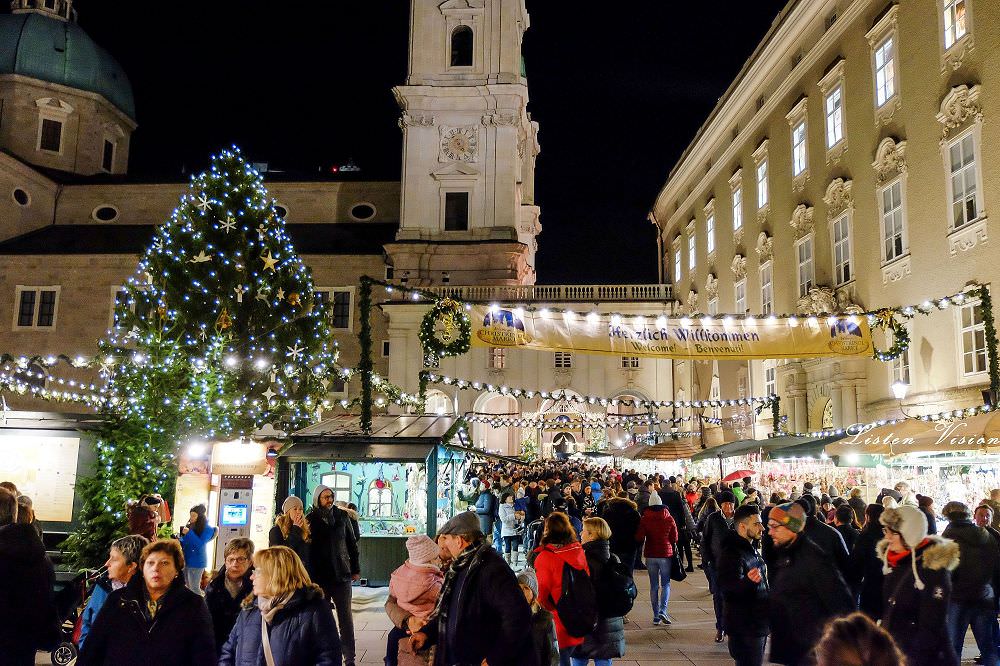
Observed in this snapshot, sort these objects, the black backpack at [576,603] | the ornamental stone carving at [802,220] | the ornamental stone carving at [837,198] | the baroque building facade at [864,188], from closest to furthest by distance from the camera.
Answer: the black backpack at [576,603], the baroque building facade at [864,188], the ornamental stone carving at [837,198], the ornamental stone carving at [802,220]

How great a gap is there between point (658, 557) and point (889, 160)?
46.1 feet

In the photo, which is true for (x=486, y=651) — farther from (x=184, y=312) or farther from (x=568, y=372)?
(x=568, y=372)

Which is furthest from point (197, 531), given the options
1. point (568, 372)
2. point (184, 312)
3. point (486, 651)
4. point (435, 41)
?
point (435, 41)

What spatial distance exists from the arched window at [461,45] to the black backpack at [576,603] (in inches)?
1729

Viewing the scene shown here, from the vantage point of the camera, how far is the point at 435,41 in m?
46.4

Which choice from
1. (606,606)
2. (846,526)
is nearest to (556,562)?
(606,606)

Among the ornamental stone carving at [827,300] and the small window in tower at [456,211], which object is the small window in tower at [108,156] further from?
the ornamental stone carving at [827,300]

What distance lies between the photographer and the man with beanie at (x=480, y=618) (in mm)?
4695

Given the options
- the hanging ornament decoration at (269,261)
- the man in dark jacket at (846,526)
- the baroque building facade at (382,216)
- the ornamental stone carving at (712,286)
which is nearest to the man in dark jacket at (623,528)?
the man in dark jacket at (846,526)

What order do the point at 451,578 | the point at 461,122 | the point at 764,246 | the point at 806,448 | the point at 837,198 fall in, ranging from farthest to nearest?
the point at 461,122
the point at 764,246
the point at 837,198
the point at 806,448
the point at 451,578

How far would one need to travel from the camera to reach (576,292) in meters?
43.2

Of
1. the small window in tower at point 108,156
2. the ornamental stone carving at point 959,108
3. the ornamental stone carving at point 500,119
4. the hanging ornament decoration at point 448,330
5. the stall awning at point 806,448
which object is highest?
the small window in tower at point 108,156

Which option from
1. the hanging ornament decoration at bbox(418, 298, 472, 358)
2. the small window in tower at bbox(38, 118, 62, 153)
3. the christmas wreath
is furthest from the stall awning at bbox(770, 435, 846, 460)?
the small window in tower at bbox(38, 118, 62, 153)

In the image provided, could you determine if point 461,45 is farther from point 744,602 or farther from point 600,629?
point 600,629
